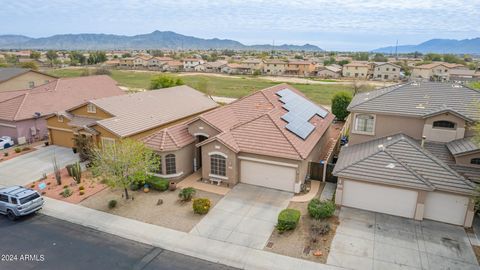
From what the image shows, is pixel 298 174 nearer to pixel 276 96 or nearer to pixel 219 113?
pixel 219 113

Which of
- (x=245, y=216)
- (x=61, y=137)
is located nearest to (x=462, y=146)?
(x=245, y=216)

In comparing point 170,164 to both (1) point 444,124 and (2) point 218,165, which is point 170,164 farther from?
(1) point 444,124

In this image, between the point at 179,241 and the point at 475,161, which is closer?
the point at 179,241

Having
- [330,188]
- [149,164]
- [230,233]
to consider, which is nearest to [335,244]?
[230,233]

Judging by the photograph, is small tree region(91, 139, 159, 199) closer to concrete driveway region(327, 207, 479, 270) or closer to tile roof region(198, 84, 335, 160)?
tile roof region(198, 84, 335, 160)

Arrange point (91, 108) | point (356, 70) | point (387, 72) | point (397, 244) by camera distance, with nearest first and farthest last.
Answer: point (397, 244) < point (91, 108) < point (387, 72) < point (356, 70)

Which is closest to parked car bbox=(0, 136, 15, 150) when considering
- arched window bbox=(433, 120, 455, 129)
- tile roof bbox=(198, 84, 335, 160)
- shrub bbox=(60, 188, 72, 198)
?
shrub bbox=(60, 188, 72, 198)

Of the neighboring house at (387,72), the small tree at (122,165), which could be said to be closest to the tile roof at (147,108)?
the small tree at (122,165)
